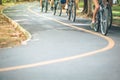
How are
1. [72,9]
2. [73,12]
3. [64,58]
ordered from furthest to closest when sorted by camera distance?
1. [72,9]
2. [73,12]
3. [64,58]

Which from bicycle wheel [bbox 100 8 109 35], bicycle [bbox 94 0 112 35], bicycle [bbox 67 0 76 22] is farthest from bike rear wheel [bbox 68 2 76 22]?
bicycle wheel [bbox 100 8 109 35]

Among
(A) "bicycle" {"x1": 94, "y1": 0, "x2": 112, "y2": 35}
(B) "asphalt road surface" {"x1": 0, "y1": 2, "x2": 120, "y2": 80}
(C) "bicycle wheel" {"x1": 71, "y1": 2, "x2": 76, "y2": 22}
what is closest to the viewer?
(B) "asphalt road surface" {"x1": 0, "y1": 2, "x2": 120, "y2": 80}

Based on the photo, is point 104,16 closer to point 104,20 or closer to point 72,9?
point 104,20

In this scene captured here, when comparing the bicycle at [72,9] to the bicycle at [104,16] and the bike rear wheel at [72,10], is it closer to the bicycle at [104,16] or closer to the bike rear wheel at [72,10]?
the bike rear wheel at [72,10]

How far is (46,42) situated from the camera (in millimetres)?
11953

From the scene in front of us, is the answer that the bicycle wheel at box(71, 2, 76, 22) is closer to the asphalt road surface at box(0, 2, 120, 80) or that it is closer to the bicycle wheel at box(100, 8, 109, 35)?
the bicycle wheel at box(100, 8, 109, 35)

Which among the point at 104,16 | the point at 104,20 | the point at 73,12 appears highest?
Answer: the point at 104,16

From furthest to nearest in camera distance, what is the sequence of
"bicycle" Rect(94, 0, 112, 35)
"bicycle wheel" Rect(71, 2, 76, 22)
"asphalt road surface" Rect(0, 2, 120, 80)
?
"bicycle wheel" Rect(71, 2, 76, 22) < "bicycle" Rect(94, 0, 112, 35) < "asphalt road surface" Rect(0, 2, 120, 80)

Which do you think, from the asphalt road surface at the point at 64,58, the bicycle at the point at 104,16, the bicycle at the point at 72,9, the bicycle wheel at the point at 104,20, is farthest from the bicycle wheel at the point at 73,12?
the asphalt road surface at the point at 64,58

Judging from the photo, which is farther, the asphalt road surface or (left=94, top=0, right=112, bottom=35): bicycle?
(left=94, top=0, right=112, bottom=35): bicycle

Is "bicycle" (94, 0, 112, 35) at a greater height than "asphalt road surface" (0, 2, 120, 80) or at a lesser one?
greater

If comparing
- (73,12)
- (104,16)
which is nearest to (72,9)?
(73,12)

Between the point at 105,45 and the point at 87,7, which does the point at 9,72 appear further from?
the point at 87,7

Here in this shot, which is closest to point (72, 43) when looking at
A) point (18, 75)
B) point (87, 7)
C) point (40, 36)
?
point (40, 36)
